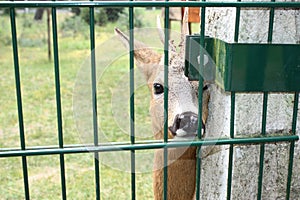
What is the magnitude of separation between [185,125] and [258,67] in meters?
0.71

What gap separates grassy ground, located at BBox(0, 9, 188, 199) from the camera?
525 cm

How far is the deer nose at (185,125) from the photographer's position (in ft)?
7.63

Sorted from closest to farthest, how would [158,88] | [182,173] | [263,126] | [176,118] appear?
[263,126] → [176,118] → [182,173] → [158,88]

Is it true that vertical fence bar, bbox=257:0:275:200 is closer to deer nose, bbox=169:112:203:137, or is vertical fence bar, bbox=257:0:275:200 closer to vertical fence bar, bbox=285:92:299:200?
vertical fence bar, bbox=285:92:299:200

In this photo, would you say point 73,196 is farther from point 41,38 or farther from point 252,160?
point 41,38

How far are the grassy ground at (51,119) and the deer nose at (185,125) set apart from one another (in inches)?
34.3

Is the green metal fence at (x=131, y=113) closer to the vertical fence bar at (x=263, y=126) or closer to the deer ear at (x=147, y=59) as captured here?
the vertical fence bar at (x=263, y=126)

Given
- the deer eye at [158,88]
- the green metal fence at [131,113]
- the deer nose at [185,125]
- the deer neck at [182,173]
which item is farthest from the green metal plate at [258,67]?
the deer eye at [158,88]

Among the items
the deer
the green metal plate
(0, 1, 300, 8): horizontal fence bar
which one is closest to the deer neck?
the deer

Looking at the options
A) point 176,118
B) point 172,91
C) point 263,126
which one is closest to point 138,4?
point 263,126

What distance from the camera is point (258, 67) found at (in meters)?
1.74

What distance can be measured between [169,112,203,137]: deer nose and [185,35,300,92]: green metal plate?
0.55m

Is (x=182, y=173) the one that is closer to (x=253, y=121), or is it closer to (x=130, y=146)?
(x=253, y=121)

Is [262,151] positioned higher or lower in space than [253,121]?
lower
